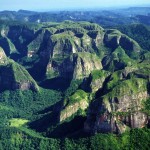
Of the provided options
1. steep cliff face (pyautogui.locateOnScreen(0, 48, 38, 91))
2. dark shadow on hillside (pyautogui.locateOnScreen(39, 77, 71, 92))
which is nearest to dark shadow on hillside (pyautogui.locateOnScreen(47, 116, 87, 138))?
dark shadow on hillside (pyautogui.locateOnScreen(39, 77, 71, 92))

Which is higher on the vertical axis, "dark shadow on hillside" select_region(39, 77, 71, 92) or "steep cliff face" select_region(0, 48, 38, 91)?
"steep cliff face" select_region(0, 48, 38, 91)

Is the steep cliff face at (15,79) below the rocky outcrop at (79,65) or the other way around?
below

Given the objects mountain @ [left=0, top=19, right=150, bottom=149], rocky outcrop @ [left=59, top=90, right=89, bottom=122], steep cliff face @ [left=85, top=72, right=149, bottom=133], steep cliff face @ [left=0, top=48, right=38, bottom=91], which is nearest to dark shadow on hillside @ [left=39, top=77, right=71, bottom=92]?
mountain @ [left=0, top=19, right=150, bottom=149]

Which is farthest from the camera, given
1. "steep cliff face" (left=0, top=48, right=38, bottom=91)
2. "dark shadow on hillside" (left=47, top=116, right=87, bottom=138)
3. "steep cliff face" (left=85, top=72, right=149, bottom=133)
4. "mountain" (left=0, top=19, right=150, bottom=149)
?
"steep cliff face" (left=0, top=48, right=38, bottom=91)

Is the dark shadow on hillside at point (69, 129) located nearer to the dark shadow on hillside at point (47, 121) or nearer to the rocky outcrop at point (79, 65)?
the dark shadow on hillside at point (47, 121)

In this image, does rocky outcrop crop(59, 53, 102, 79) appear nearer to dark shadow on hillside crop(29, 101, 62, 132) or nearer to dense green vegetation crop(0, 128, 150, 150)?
dark shadow on hillside crop(29, 101, 62, 132)

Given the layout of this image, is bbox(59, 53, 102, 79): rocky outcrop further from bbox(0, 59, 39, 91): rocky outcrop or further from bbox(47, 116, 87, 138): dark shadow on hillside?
bbox(47, 116, 87, 138): dark shadow on hillside

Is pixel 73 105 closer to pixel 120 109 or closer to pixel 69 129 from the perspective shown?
pixel 69 129

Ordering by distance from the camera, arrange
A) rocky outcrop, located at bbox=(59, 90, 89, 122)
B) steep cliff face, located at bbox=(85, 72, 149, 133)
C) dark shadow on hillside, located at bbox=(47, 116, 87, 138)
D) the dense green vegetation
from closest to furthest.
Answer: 1. the dense green vegetation
2. steep cliff face, located at bbox=(85, 72, 149, 133)
3. dark shadow on hillside, located at bbox=(47, 116, 87, 138)
4. rocky outcrop, located at bbox=(59, 90, 89, 122)

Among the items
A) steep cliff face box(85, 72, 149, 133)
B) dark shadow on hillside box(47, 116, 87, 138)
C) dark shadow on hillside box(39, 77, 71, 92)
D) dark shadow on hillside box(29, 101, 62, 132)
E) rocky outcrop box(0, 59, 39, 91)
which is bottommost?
dark shadow on hillside box(39, 77, 71, 92)

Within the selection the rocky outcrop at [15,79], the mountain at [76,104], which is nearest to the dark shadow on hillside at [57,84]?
the mountain at [76,104]

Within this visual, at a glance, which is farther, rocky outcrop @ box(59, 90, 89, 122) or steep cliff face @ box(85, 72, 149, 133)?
rocky outcrop @ box(59, 90, 89, 122)
